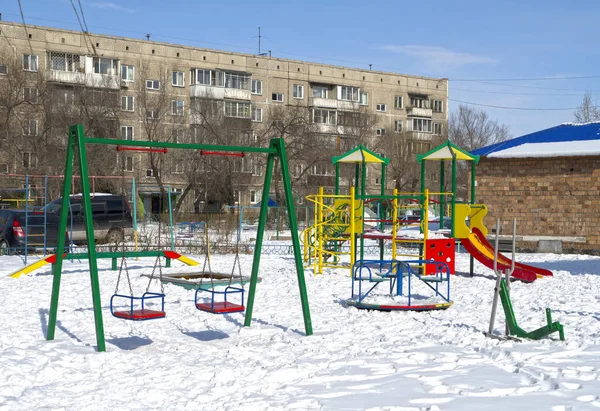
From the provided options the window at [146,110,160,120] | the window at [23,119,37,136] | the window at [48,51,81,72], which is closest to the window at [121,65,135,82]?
the window at [48,51,81,72]

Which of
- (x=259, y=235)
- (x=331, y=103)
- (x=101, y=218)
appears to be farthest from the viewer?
(x=331, y=103)

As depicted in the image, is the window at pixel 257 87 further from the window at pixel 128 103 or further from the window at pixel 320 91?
the window at pixel 128 103

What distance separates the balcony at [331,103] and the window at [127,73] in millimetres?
14810

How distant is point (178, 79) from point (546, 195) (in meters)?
35.5

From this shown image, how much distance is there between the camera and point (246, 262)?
18.6 meters

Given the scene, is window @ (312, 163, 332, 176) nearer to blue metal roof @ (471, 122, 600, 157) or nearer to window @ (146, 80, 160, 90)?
window @ (146, 80, 160, 90)

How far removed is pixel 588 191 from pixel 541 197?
136 cm

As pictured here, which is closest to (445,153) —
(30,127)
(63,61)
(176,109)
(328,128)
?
(30,127)

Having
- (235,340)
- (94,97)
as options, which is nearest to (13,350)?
(235,340)

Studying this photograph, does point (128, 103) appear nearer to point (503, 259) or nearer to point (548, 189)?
point (548, 189)

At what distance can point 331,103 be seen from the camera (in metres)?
59.6

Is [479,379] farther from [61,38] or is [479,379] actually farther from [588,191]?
[61,38]

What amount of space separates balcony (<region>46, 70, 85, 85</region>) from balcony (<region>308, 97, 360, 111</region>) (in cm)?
1994

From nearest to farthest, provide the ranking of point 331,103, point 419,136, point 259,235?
point 259,235, point 331,103, point 419,136
